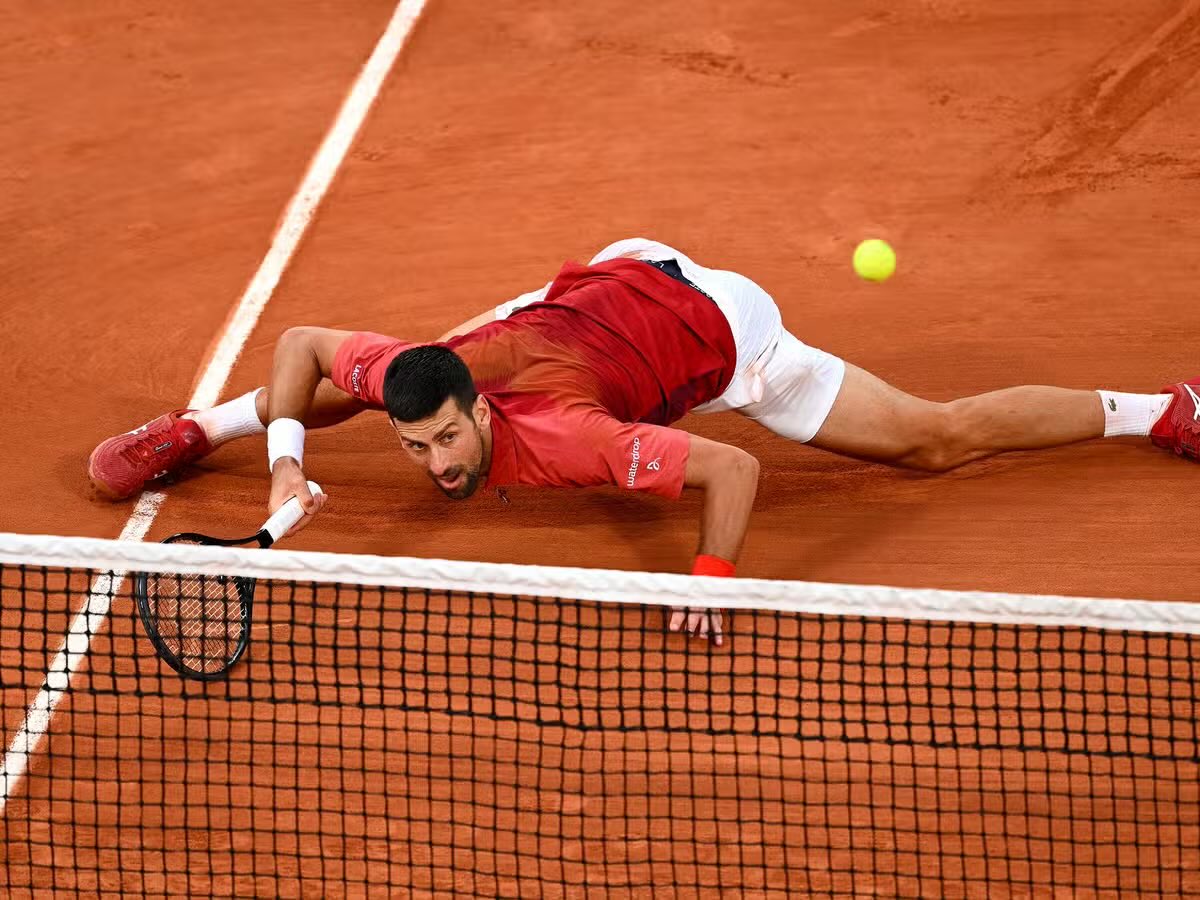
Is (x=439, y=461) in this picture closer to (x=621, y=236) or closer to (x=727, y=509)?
(x=727, y=509)

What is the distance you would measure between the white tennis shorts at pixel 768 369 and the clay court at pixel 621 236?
0.39 meters

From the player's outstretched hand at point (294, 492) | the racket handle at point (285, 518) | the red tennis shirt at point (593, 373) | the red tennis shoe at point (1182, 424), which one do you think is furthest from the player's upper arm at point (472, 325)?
the red tennis shoe at point (1182, 424)

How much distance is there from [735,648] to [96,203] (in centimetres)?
451

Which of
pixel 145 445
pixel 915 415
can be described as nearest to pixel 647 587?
pixel 915 415

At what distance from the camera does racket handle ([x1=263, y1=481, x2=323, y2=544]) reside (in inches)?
221

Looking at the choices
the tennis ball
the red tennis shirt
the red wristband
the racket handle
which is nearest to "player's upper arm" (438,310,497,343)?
the red tennis shirt

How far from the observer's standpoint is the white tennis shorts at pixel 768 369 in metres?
6.36

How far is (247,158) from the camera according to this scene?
8.66 meters

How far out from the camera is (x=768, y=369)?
20.9 ft

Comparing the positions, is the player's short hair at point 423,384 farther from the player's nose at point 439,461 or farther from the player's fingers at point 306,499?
the player's fingers at point 306,499

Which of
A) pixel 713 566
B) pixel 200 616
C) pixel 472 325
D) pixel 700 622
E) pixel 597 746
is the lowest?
pixel 597 746

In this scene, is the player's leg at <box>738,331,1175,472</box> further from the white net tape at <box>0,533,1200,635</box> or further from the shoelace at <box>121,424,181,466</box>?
the shoelace at <box>121,424,181,466</box>

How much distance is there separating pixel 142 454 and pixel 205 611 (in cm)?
115

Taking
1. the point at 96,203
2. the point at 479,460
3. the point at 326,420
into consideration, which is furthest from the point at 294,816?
the point at 96,203
